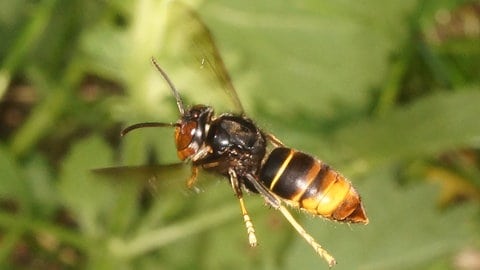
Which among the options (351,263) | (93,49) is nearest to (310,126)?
(351,263)

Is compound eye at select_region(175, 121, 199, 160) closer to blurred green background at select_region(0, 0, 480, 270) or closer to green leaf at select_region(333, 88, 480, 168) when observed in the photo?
blurred green background at select_region(0, 0, 480, 270)

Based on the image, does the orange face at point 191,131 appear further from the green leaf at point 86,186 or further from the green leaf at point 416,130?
the green leaf at point 416,130

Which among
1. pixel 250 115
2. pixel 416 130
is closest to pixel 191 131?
pixel 250 115

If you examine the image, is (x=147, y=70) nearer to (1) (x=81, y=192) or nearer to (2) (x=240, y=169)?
(1) (x=81, y=192)

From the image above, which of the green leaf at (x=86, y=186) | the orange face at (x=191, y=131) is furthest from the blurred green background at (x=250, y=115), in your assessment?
the orange face at (x=191, y=131)

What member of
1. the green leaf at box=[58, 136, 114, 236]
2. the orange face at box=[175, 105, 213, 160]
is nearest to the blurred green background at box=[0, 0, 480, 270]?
the green leaf at box=[58, 136, 114, 236]

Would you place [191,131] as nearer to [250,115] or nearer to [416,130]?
[250,115]
